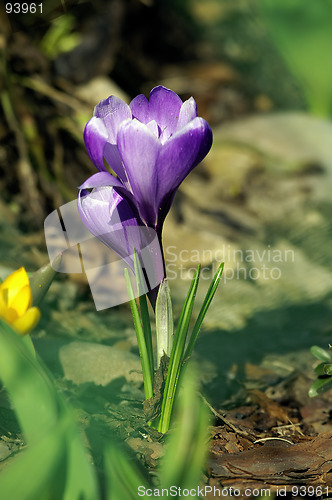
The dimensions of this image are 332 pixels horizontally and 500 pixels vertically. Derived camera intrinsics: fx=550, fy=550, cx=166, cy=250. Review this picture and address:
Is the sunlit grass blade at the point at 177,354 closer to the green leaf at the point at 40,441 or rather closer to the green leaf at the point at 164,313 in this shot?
the green leaf at the point at 164,313

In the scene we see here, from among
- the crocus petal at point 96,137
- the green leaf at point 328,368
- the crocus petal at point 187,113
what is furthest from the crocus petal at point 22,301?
the green leaf at point 328,368

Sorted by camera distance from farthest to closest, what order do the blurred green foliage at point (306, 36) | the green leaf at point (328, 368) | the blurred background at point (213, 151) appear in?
the blurred green foliage at point (306, 36) < the blurred background at point (213, 151) < the green leaf at point (328, 368)

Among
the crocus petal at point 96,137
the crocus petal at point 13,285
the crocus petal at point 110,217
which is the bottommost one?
the crocus petal at point 13,285

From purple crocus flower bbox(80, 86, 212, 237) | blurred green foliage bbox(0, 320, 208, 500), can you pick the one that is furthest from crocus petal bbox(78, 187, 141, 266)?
blurred green foliage bbox(0, 320, 208, 500)

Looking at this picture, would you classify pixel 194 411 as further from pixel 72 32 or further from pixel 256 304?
pixel 72 32

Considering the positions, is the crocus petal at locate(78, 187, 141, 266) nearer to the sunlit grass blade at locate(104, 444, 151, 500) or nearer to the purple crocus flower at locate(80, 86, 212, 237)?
the purple crocus flower at locate(80, 86, 212, 237)

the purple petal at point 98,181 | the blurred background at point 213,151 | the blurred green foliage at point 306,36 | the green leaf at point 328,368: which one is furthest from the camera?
the blurred green foliage at point 306,36

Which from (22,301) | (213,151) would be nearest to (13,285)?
(22,301)

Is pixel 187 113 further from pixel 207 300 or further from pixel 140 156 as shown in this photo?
pixel 207 300
